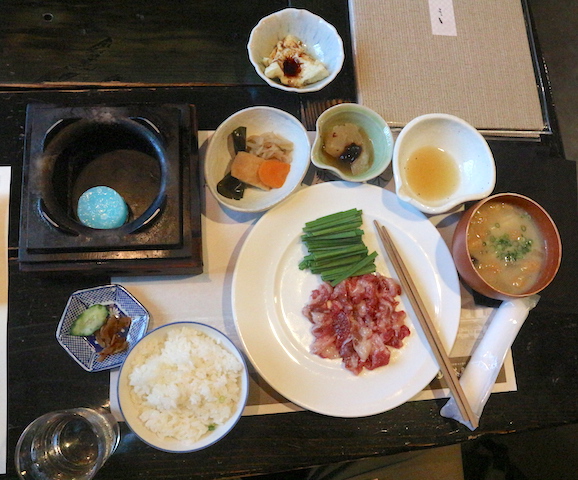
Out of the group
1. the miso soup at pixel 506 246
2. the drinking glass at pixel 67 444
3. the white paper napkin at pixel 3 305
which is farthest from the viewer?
the miso soup at pixel 506 246

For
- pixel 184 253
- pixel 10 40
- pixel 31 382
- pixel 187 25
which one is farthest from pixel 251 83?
pixel 31 382

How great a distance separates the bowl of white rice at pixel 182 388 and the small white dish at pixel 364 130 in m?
0.78

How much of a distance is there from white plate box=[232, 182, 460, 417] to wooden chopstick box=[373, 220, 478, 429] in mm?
43

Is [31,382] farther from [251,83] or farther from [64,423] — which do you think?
[251,83]

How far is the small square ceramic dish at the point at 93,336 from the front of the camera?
60.6 inches

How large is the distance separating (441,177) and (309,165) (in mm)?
549

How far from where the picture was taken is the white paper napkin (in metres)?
1.54

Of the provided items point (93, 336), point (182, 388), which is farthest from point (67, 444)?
point (182, 388)

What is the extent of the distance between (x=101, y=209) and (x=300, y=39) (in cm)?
110

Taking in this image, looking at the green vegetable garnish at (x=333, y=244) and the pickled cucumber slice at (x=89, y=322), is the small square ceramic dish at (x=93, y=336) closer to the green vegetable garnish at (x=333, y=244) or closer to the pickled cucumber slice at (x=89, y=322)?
the pickled cucumber slice at (x=89, y=322)

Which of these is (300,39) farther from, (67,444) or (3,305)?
(67,444)

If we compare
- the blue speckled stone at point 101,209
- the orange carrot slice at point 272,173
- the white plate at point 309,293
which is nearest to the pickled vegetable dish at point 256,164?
the orange carrot slice at point 272,173

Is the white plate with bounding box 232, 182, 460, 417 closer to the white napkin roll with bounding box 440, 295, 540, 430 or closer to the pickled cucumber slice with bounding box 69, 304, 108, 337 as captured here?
the white napkin roll with bounding box 440, 295, 540, 430

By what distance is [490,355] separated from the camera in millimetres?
1655
